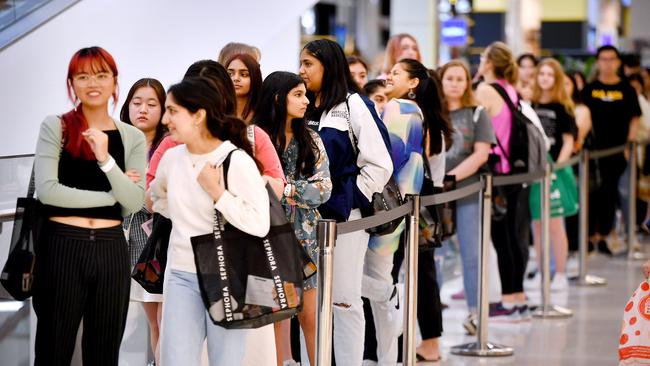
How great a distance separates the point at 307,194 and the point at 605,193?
23.7 feet

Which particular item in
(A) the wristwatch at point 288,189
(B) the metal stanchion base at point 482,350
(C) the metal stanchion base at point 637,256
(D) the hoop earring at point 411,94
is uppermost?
(D) the hoop earring at point 411,94

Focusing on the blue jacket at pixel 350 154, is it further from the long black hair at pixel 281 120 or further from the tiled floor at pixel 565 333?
the tiled floor at pixel 565 333

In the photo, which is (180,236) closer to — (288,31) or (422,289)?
(422,289)

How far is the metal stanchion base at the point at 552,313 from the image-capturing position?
8.54 m

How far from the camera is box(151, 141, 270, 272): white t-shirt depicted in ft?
13.3

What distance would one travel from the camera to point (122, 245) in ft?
14.3

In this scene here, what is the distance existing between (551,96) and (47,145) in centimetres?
580

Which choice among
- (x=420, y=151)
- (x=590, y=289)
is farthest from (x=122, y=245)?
(x=590, y=289)

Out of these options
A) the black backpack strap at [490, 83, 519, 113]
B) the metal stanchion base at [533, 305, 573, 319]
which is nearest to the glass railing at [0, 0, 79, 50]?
the black backpack strap at [490, 83, 519, 113]

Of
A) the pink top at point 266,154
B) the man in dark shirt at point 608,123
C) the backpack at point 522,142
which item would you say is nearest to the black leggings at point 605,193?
the man in dark shirt at point 608,123

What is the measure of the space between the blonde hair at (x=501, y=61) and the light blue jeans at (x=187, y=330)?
4381 mm

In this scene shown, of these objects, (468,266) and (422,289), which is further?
(468,266)

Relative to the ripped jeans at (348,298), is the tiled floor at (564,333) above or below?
below

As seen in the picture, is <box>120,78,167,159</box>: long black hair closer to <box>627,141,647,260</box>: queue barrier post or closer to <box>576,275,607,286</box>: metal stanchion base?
<box>576,275,607,286</box>: metal stanchion base
